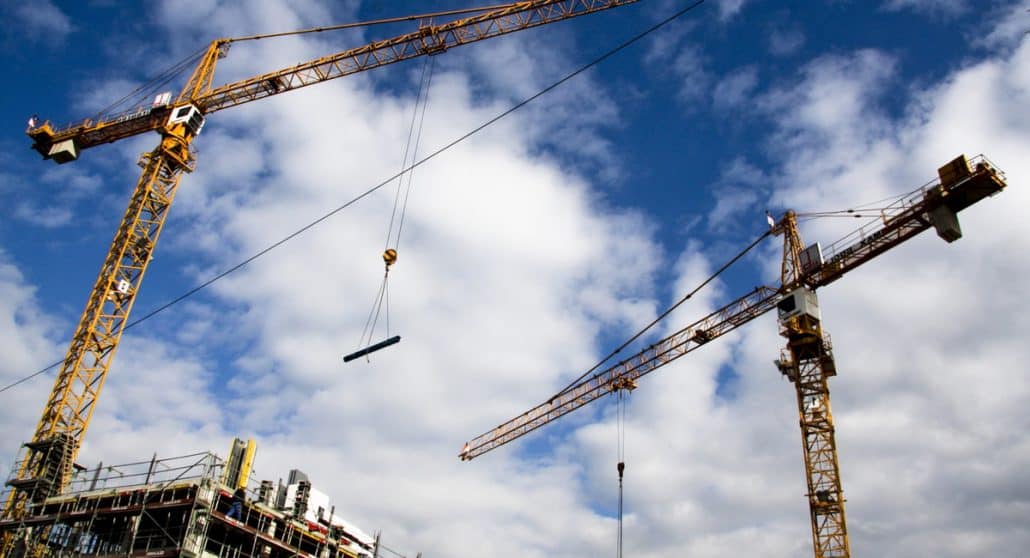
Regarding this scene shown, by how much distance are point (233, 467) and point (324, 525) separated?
817cm

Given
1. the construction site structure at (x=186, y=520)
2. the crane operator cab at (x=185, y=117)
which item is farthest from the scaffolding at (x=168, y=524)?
the crane operator cab at (x=185, y=117)

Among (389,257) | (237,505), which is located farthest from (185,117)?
(237,505)

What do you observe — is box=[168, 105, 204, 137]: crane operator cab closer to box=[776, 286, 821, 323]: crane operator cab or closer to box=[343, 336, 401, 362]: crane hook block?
box=[343, 336, 401, 362]: crane hook block

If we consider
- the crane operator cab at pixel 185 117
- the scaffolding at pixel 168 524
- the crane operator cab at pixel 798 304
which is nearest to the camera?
the scaffolding at pixel 168 524

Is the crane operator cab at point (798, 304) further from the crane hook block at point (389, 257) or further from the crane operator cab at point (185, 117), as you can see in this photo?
the crane operator cab at point (185, 117)

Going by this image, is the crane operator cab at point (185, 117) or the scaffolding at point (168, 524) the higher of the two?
the crane operator cab at point (185, 117)

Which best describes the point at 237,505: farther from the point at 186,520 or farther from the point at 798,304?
the point at 798,304

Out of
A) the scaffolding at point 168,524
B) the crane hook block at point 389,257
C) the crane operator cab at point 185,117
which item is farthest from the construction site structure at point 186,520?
the crane operator cab at point 185,117

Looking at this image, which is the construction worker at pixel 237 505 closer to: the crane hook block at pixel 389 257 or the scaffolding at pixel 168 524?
the scaffolding at pixel 168 524

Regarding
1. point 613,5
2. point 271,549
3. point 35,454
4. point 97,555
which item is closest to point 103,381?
point 35,454

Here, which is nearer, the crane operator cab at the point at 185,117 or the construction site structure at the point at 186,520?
the construction site structure at the point at 186,520

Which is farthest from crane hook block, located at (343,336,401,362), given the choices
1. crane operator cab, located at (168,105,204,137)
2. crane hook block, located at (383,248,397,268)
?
crane operator cab, located at (168,105,204,137)

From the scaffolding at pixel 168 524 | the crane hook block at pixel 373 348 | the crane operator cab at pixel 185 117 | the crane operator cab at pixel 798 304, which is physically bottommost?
the scaffolding at pixel 168 524

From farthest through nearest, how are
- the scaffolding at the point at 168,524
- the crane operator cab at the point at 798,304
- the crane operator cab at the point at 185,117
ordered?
the crane operator cab at the point at 185,117
the crane operator cab at the point at 798,304
the scaffolding at the point at 168,524
